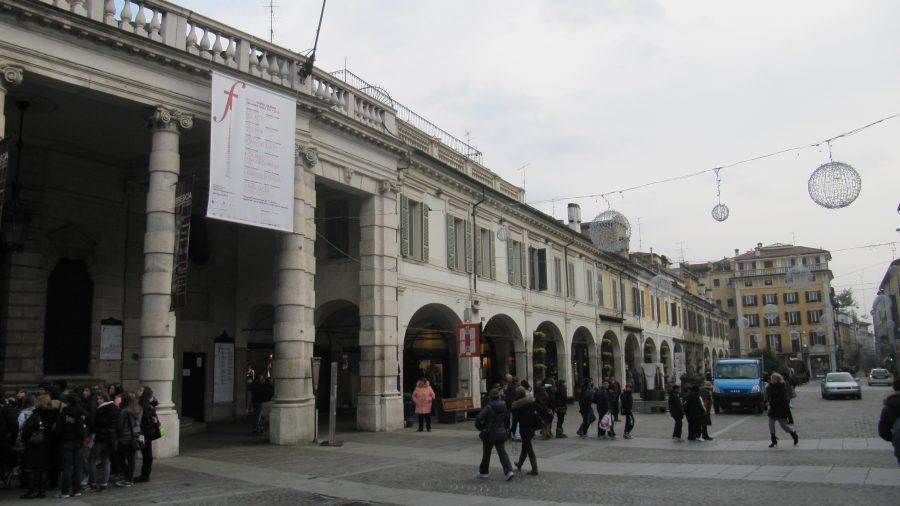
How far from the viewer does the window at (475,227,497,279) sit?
87.2ft

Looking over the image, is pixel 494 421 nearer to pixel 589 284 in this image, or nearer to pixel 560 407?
pixel 560 407

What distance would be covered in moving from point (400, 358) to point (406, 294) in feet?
6.76

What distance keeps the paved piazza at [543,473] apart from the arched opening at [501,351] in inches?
413

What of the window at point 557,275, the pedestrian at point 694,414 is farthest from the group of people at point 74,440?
the window at point 557,275

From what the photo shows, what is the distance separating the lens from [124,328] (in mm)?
19438

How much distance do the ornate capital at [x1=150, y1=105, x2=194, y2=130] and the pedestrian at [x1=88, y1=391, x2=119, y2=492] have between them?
21.1 feet

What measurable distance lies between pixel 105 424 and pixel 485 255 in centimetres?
1781

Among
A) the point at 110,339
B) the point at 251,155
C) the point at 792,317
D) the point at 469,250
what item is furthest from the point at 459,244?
the point at 792,317

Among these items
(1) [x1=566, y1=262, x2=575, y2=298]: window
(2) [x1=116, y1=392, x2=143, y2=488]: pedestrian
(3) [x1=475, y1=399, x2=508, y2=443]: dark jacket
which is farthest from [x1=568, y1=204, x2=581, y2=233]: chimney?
(2) [x1=116, y1=392, x2=143, y2=488]: pedestrian

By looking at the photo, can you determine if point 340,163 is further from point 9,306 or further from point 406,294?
point 9,306

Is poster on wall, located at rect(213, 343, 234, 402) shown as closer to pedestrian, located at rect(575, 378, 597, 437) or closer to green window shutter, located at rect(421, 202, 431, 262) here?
green window shutter, located at rect(421, 202, 431, 262)

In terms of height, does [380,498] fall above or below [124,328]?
→ below

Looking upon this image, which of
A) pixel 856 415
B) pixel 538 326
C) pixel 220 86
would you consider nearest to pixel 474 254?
pixel 538 326

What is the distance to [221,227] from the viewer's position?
23.0m
